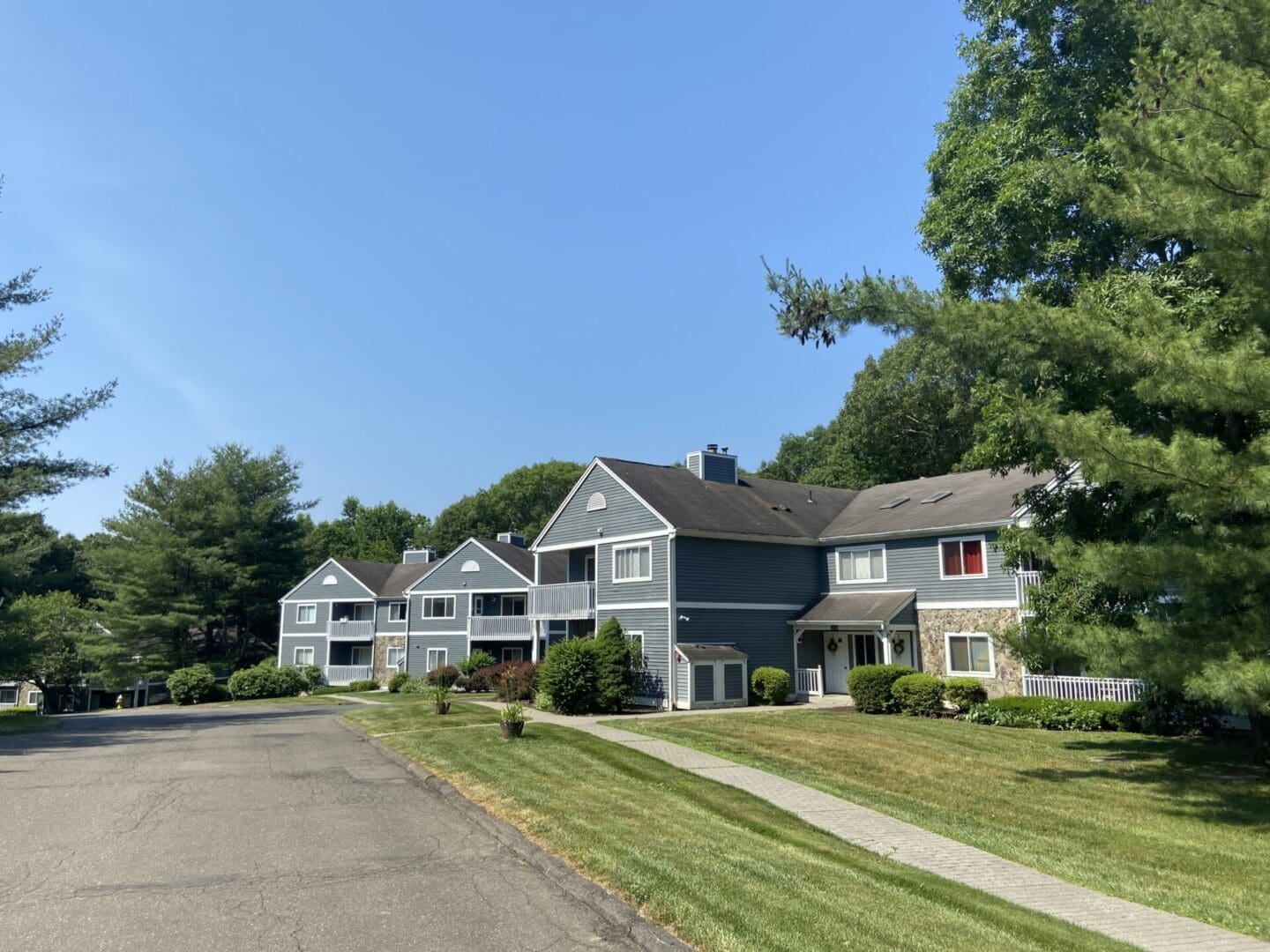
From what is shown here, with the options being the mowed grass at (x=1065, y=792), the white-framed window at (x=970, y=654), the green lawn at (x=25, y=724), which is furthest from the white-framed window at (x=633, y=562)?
the green lawn at (x=25, y=724)

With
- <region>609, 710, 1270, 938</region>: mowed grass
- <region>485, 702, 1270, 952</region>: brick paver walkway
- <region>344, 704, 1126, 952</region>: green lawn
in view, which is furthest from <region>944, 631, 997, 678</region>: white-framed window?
<region>344, 704, 1126, 952</region>: green lawn

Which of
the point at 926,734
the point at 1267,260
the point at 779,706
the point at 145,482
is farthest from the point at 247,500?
the point at 1267,260

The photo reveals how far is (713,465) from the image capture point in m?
34.6

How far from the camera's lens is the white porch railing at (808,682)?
29.6m

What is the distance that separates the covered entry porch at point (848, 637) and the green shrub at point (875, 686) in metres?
1.73

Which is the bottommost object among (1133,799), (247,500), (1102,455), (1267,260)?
(1133,799)

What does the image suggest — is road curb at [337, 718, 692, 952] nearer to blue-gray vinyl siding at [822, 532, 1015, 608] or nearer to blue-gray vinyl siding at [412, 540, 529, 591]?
blue-gray vinyl siding at [822, 532, 1015, 608]

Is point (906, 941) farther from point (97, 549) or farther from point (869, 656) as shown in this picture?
point (97, 549)

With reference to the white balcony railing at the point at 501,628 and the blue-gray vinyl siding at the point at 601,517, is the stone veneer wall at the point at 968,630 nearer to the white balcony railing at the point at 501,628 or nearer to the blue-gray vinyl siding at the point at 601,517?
the blue-gray vinyl siding at the point at 601,517

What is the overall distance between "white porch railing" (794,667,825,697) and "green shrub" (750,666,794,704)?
5.80ft

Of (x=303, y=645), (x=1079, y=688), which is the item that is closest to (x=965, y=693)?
(x=1079, y=688)

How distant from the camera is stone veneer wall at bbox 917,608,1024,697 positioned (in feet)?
80.8

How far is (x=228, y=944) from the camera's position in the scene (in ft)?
20.2

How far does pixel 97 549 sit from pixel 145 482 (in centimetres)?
540
